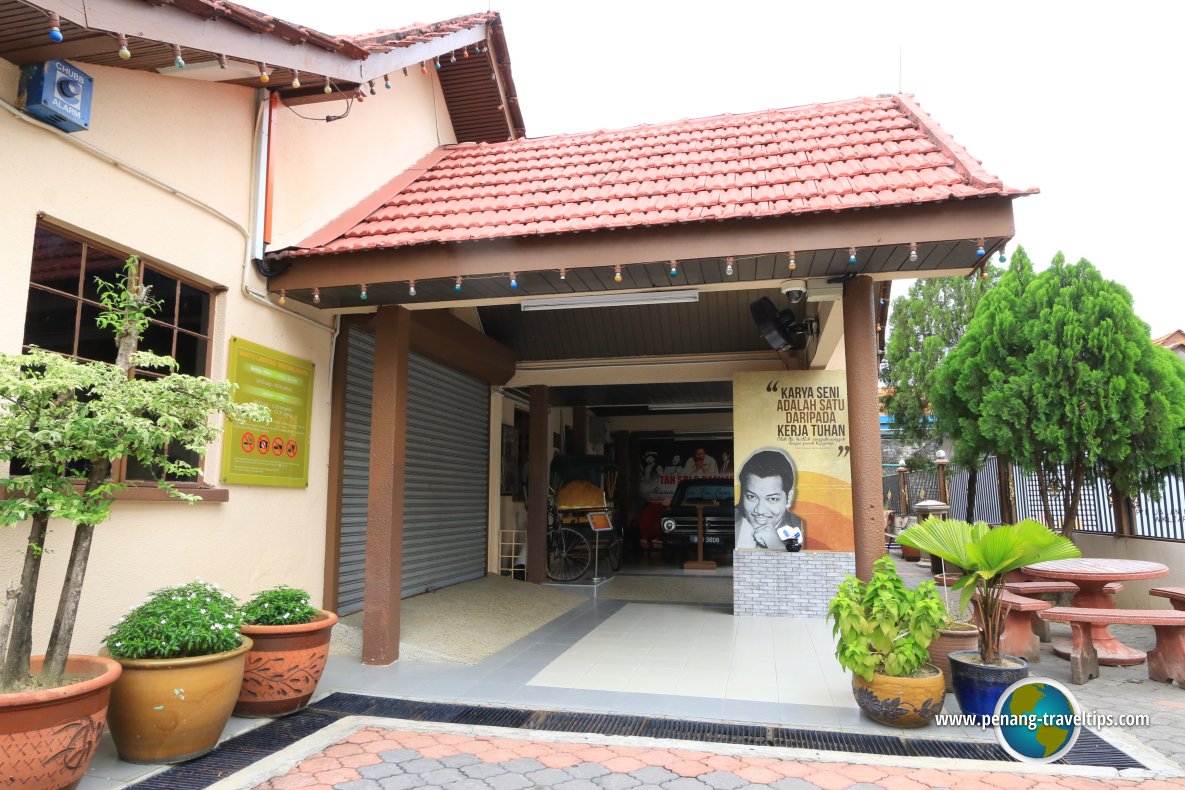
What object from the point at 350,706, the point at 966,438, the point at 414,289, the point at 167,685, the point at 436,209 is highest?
the point at 436,209

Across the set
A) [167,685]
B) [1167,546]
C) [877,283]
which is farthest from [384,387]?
[1167,546]

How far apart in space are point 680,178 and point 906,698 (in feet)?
12.7

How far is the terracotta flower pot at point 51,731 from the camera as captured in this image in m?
2.71

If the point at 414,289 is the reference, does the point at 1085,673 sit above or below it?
below

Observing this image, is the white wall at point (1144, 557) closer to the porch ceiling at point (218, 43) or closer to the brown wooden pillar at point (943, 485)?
the brown wooden pillar at point (943, 485)

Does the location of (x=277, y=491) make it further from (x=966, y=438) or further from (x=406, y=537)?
(x=966, y=438)

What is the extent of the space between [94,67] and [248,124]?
1.31m

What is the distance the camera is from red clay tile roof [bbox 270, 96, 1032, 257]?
4.66m

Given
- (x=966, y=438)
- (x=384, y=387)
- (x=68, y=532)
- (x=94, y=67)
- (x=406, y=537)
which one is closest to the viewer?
(x=68, y=532)

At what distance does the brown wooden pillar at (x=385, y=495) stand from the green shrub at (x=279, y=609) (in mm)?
863

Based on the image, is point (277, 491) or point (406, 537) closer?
point (277, 491)

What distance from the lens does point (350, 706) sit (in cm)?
439

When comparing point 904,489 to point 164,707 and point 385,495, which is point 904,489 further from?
point 164,707

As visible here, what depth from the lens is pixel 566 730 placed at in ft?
13.1
